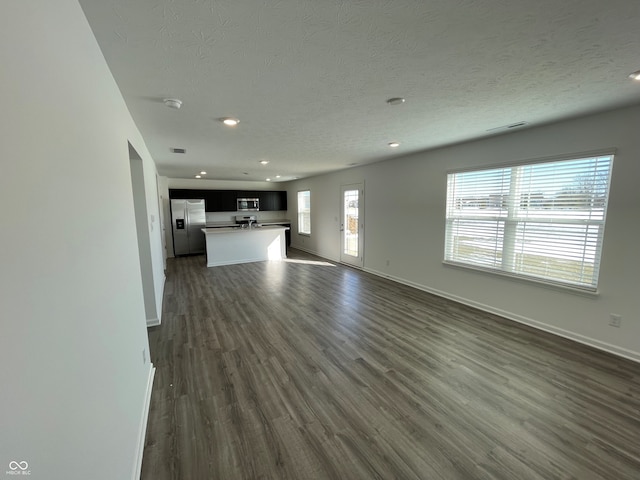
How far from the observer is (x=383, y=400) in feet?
6.87

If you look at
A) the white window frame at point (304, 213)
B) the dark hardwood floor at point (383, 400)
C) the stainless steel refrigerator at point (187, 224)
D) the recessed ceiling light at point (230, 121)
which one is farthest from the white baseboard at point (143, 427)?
the white window frame at point (304, 213)

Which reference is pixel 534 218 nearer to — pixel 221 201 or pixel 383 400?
pixel 383 400

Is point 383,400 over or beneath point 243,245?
beneath

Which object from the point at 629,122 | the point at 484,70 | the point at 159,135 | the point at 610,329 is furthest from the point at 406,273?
the point at 159,135

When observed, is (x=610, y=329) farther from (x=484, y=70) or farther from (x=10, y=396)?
(x=10, y=396)

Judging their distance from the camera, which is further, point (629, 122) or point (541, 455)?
point (629, 122)

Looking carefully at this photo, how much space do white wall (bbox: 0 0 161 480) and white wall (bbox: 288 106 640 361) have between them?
4093 millimetres

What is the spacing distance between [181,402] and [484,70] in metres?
3.28

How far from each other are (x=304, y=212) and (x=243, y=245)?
98.5 inches

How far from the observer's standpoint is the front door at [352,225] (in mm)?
6129

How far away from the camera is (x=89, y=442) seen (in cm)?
91

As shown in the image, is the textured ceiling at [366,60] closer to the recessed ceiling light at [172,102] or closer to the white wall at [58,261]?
the recessed ceiling light at [172,102]

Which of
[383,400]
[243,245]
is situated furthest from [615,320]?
[243,245]

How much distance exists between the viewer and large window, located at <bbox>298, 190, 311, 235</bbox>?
8.38m
